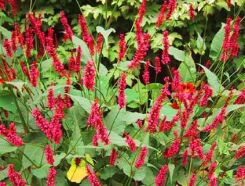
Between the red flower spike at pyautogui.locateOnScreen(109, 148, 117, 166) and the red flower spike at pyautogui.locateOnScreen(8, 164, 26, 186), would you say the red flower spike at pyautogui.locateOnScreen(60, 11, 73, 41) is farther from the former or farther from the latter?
the red flower spike at pyautogui.locateOnScreen(8, 164, 26, 186)

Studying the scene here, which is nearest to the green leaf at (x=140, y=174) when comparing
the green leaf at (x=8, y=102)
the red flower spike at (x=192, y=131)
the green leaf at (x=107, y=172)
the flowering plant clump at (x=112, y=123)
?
the flowering plant clump at (x=112, y=123)

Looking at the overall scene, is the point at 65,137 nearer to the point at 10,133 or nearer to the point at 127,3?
the point at 10,133

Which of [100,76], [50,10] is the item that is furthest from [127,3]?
[100,76]

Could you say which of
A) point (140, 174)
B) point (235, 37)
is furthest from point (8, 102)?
point (235, 37)

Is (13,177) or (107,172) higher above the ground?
(13,177)

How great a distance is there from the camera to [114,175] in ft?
7.52

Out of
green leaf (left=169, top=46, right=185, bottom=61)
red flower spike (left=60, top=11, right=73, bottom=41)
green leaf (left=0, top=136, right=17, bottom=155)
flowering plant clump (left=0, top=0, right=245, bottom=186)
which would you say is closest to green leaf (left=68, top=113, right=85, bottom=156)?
flowering plant clump (left=0, top=0, right=245, bottom=186)

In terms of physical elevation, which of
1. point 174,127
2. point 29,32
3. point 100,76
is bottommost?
point 174,127

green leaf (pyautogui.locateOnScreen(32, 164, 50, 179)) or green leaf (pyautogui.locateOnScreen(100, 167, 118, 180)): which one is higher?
green leaf (pyautogui.locateOnScreen(32, 164, 50, 179))

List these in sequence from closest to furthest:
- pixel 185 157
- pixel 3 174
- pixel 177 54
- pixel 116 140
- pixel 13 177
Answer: pixel 13 177 < pixel 116 140 < pixel 3 174 < pixel 185 157 < pixel 177 54

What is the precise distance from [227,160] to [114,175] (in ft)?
1.72

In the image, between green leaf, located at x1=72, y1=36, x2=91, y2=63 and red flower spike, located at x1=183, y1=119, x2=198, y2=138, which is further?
green leaf, located at x1=72, y1=36, x2=91, y2=63

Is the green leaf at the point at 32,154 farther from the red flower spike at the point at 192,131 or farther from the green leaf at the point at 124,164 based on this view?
the red flower spike at the point at 192,131

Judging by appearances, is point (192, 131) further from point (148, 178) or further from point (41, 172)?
point (41, 172)
